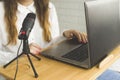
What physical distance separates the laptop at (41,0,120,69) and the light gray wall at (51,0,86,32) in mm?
832

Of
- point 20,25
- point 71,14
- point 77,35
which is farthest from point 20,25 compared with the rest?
point 71,14

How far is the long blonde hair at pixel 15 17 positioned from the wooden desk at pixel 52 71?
0.44 m

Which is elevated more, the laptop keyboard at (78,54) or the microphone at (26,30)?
the microphone at (26,30)

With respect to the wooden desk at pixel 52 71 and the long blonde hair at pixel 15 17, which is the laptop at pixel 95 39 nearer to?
the wooden desk at pixel 52 71

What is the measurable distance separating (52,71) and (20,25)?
26.0 inches

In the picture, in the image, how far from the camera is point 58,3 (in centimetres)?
212

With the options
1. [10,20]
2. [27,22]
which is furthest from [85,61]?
[10,20]

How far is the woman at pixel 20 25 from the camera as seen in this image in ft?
4.51

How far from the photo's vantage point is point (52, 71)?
88 centimetres

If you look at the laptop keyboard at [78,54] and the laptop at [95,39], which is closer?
the laptop at [95,39]

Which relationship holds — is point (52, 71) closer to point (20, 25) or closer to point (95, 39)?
point (95, 39)

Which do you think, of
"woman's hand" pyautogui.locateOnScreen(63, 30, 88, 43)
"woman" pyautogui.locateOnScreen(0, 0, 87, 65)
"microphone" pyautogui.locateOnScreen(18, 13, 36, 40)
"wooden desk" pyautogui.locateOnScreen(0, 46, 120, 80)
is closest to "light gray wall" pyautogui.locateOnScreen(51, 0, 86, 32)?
"woman" pyautogui.locateOnScreen(0, 0, 87, 65)

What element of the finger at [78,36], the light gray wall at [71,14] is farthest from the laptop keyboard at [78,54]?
the light gray wall at [71,14]

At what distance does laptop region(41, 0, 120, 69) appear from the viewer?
2.61ft
